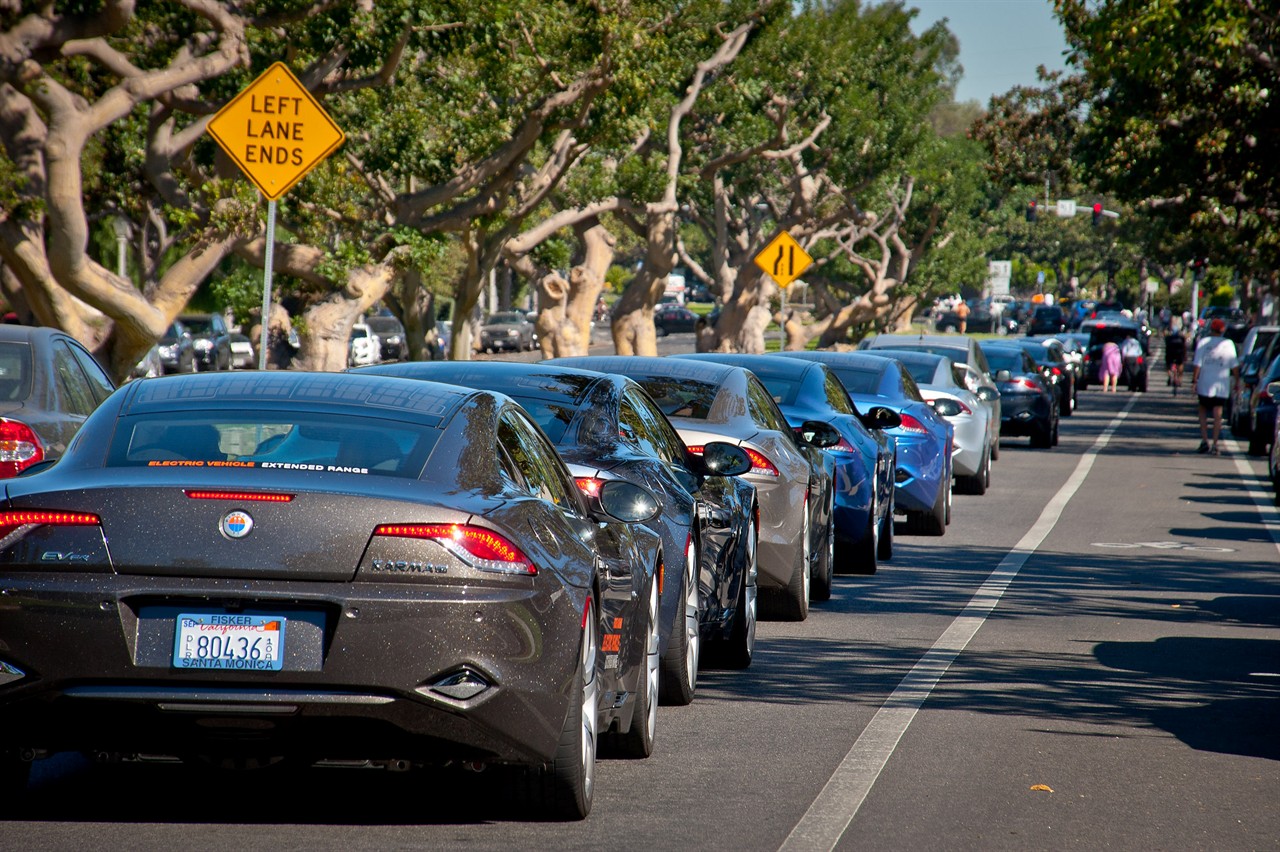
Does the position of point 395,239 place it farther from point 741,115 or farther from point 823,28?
point 823,28

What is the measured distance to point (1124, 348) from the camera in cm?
5534

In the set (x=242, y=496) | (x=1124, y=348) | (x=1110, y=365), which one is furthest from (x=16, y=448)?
(x=1124, y=348)

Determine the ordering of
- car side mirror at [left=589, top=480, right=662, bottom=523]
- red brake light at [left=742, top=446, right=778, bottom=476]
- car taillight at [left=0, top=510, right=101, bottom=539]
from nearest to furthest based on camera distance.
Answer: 1. car taillight at [left=0, top=510, right=101, bottom=539]
2. car side mirror at [left=589, top=480, right=662, bottom=523]
3. red brake light at [left=742, top=446, right=778, bottom=476]

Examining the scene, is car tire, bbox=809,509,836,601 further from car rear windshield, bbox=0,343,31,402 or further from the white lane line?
car rear windshield, bbox=0,343,31,402

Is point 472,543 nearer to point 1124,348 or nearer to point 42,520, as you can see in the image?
point 42,520

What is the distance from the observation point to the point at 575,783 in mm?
5895

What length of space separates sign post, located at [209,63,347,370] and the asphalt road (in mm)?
5336

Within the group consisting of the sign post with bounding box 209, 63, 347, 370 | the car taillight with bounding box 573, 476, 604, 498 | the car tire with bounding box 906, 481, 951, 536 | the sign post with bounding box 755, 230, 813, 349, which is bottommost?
the car tire with bounding box 906, 481, 951, 536

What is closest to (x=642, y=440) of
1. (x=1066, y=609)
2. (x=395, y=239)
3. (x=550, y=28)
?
(x=1066, y=609)

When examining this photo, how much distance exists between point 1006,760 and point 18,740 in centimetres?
380

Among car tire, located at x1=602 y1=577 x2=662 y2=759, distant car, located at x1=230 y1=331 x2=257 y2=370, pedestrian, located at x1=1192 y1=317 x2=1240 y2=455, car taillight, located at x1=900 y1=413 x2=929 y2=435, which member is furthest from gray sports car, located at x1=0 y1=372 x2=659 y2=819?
distant car, located at x1=230 y1=331 x2=257 y2=370

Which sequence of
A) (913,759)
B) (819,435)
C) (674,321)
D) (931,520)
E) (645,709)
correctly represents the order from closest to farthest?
(645,709) → (913,759) → (819,435) → (931,520) → (674,321)

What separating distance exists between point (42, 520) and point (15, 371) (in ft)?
19.5

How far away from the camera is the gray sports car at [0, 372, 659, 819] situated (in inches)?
208
